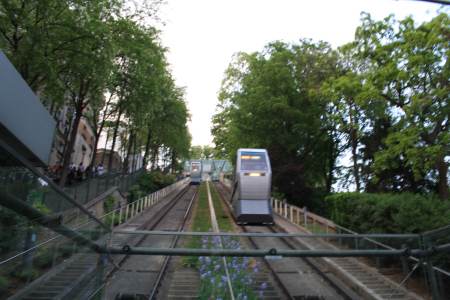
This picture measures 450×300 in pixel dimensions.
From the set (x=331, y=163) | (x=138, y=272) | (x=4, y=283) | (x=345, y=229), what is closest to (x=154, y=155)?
(x=331, y=163)

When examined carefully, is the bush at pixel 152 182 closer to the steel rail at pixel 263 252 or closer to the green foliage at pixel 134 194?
the green foliage at pixel 134 194

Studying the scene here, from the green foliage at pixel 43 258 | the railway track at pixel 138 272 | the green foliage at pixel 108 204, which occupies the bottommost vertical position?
the railway track at pixel 138 272

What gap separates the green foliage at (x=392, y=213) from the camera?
10.9 meters

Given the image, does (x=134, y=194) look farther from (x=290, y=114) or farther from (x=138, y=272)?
(x=138, y=272)

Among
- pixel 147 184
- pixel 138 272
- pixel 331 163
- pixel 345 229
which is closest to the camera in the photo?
pixel 138 272

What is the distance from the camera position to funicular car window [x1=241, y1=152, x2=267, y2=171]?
22.8 metres

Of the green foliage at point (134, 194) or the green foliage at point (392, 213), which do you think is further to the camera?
the green foliage at point (134, 194)

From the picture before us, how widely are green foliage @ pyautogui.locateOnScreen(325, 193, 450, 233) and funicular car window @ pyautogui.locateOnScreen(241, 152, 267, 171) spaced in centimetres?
663

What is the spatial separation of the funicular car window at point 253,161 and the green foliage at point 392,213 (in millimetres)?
6633

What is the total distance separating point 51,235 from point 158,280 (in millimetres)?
7760

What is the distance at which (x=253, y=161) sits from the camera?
22984 millimetres

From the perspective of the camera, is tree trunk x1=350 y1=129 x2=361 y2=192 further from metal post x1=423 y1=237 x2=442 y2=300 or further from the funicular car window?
metal post x1=423 y1=237 x2=442 y2=300

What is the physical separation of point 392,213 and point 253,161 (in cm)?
1134

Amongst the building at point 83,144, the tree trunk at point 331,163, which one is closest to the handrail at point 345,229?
Result: the tree trunk at point 331,163
